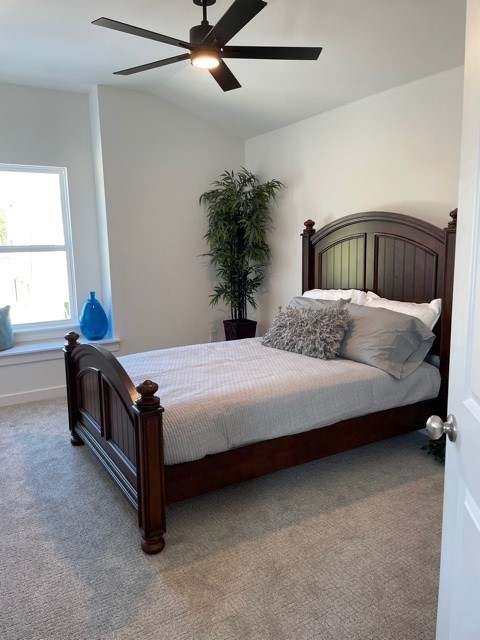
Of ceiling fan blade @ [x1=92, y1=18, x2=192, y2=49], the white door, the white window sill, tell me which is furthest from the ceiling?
the white window sill

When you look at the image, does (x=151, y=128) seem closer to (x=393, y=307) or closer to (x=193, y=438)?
(x=393, y=307)

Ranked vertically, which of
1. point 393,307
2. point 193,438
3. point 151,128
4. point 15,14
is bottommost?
point 193,438

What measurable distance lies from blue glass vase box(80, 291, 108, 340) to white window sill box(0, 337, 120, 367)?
0.09 metres

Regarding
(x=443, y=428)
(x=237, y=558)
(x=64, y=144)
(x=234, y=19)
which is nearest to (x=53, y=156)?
(x=64, y=144)

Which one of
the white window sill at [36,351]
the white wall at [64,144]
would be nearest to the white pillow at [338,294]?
the white window sill at [36,351]

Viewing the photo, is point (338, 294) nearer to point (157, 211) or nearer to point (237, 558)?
point (157, 211)

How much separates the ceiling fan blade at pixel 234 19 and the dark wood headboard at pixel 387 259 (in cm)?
157

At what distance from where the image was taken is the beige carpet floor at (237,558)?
176 cm

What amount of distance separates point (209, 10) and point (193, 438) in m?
2.59

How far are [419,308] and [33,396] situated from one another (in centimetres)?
341

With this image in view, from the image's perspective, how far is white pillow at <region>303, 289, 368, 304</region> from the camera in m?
3.61

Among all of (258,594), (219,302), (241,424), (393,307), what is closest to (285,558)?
(258,594)

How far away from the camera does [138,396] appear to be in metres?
2.15

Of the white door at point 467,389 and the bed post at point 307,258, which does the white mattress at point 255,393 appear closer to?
the bed post at point 307,258
